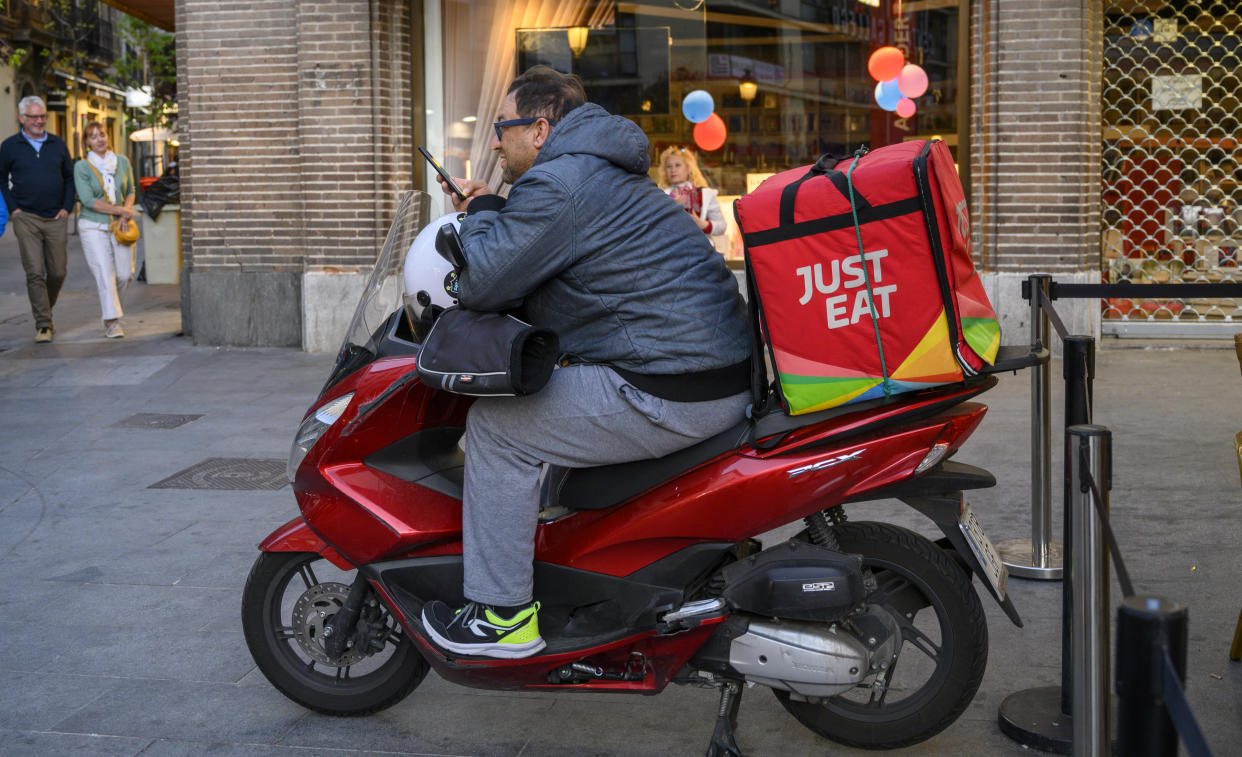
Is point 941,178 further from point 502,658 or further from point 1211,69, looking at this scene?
point 1211,69

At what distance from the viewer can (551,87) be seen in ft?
11.5

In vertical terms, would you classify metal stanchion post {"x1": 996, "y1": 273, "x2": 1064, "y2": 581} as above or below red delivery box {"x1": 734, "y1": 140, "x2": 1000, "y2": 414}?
below

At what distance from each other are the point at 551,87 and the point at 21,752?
2.27m

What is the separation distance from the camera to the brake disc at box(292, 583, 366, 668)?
12.4 feet

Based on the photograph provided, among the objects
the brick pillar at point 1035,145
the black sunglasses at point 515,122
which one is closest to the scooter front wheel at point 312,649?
the black sunglasses at point 515,122

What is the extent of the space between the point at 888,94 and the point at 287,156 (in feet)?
16.3

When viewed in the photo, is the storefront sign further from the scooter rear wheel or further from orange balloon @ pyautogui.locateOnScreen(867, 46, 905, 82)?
the scooter rear wheel

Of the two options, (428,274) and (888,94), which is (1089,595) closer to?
(428,274)

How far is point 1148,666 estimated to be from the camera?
1.81 meters

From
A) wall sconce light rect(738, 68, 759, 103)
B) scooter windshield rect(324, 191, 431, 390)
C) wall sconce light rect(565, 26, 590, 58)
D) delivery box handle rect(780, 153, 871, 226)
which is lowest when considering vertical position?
scooter windshield rect(324, 191, 431, 390)

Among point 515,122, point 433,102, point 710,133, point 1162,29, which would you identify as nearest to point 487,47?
point 433,102

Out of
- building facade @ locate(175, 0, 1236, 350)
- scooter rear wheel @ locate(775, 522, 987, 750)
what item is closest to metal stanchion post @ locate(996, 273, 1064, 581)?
scooter rear wheel @ locate(775, 522, 987, 750)

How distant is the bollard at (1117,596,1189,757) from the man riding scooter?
1.58 metres

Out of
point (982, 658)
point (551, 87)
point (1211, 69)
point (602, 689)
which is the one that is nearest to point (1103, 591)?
point (982, 658)
